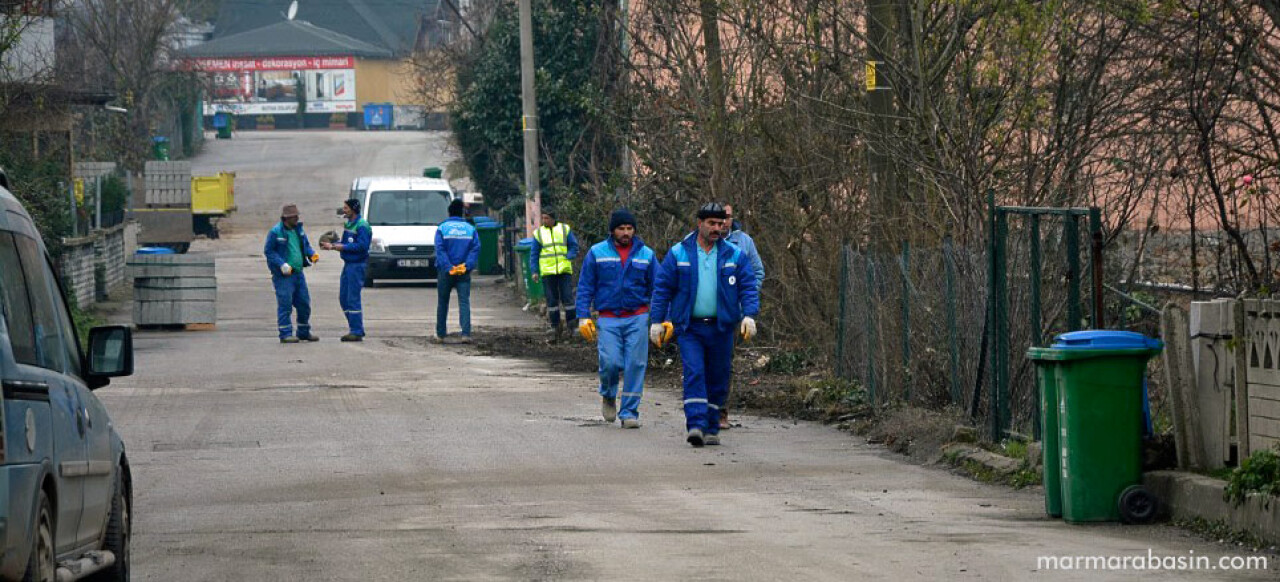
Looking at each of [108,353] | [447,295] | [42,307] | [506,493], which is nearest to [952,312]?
[506,493]

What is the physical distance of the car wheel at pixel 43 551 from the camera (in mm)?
5926

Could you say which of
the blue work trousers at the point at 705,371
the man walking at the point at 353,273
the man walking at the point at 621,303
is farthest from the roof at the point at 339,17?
the blue work trousers at the point at 705,371

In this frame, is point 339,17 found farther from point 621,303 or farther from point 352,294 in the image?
point 621,303

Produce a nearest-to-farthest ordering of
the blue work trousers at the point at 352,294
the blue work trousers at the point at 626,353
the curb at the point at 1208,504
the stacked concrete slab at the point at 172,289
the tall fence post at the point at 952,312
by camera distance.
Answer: the curb at the point at 1208,504, the tall fence post at the point at 952,312, the blue work trousers at the point at 626,353, the blue work trousers at the point at 352,294, the stacked concrete slab at the point at 172,289

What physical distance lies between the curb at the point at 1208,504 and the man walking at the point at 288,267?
14216 mm

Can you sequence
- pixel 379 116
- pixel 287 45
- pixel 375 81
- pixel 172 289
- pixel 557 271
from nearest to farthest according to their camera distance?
pixel 557 271
pixel 172 289
pixel 379 116
pixel 287 45
pixel 375 81

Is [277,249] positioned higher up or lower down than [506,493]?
higher up

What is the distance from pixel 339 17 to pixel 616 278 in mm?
103378

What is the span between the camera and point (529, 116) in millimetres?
29234

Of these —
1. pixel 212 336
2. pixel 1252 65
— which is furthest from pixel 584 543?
pixel 212 336

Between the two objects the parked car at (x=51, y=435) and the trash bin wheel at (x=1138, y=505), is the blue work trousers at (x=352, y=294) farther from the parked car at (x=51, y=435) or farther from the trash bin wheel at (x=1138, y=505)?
the trash bin wheel at (x=1138, y=505)

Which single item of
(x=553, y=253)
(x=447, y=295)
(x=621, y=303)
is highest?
(x=553, y=253)

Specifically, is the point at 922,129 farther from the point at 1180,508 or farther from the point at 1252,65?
the point at 1180,508

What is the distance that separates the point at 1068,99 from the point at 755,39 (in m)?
4.88
